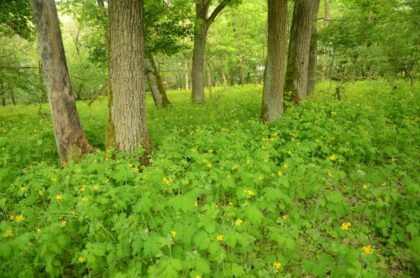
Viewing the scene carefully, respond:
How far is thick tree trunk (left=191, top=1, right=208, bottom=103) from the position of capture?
12820 millimetres

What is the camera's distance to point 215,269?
2.97 metres

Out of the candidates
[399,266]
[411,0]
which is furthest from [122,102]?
[411,0]

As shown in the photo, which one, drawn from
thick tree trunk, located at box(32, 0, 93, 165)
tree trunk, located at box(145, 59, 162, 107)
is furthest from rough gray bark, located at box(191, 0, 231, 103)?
thick tree trunk, located at box(32, 0, 93, 165)

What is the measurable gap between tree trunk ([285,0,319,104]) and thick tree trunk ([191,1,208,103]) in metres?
5.08

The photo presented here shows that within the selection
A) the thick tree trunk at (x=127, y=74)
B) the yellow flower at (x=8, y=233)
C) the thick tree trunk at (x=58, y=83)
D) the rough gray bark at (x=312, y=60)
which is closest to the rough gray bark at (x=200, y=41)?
the rough gray bark at (x=312, y=60)

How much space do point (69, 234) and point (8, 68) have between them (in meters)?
10.7

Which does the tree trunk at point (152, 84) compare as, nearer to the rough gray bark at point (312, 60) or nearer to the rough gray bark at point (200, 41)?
the rough gray bark at point (200, 41)

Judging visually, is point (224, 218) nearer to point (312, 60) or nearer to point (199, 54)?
point (312, 60)

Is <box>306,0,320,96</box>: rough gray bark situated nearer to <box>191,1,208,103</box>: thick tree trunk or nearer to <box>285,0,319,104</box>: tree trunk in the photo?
<box>285,0,319,104</box>: tree trunk

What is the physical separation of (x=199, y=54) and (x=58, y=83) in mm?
8552

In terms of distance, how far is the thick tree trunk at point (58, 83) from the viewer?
545cm

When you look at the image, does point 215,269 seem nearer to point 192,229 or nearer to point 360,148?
point 192,229

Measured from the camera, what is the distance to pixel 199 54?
13.4 m

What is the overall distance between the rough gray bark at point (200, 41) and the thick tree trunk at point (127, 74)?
23.7 feet
